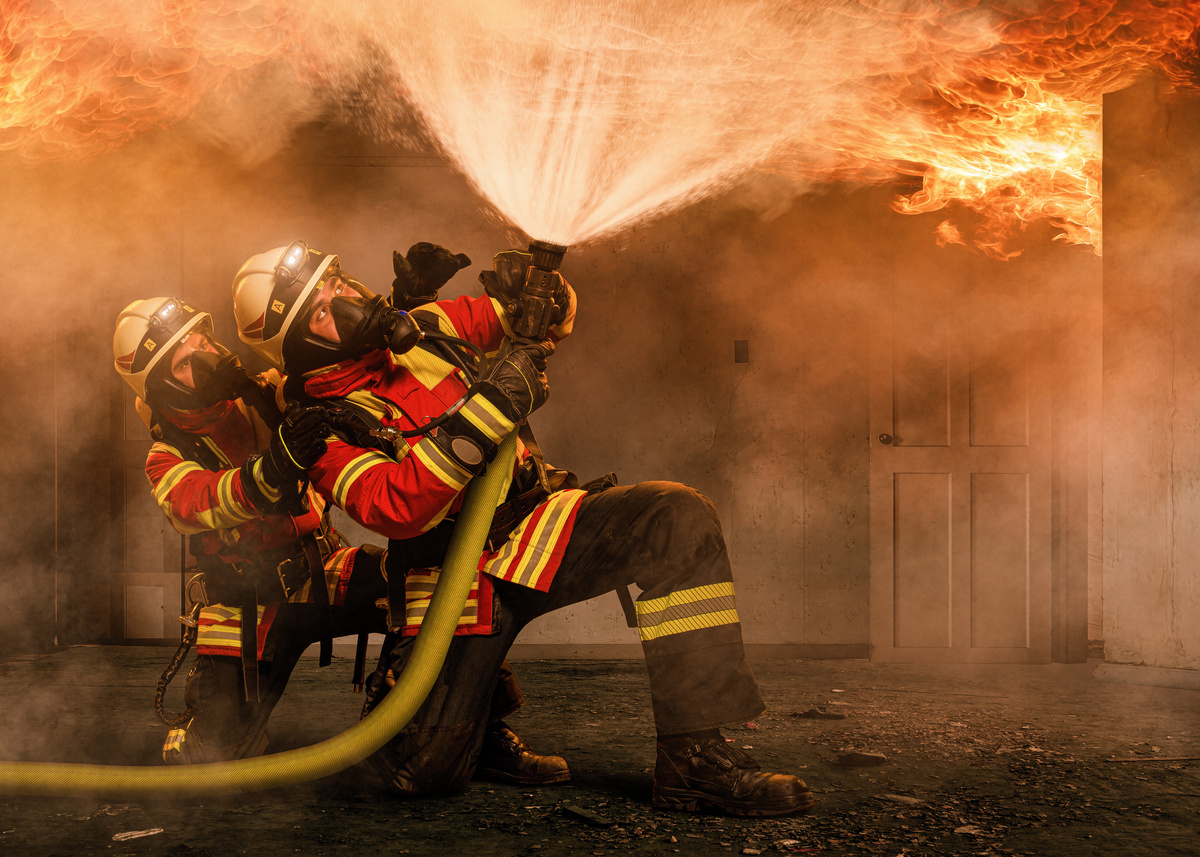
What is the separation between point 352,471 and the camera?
7.60ft

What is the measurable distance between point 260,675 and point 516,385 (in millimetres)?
1321

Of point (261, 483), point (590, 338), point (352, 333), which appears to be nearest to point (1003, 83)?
point (590, 338)

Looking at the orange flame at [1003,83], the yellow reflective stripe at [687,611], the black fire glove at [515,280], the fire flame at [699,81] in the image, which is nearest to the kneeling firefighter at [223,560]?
the black fire glove at [515,280]

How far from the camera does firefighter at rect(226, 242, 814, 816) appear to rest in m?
2.27

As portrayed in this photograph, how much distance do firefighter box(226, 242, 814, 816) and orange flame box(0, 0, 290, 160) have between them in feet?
6.49

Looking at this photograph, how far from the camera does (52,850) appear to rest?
2.13m

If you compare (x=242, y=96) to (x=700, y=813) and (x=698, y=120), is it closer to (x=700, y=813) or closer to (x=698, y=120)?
(x=698, y=120)

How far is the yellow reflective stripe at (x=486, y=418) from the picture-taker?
2.23m

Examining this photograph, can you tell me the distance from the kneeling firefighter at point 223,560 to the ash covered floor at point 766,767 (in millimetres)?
307

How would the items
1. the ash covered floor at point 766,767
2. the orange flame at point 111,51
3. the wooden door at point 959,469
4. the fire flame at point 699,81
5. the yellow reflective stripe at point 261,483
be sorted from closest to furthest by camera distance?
the ash covered floor at point 766,767 → the yellow reflective stripe at point 261,483 → the fire flame at point 699,81 → the orange flame at point 111,51 → the wooden door at point 959,469

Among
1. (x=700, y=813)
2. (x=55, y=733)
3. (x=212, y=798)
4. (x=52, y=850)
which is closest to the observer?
(x=52, y=850)

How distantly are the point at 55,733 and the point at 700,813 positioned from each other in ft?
8.00

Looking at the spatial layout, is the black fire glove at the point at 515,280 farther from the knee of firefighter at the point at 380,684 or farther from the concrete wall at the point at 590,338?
the concrete wall at the point at 590,338

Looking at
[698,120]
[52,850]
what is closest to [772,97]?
[698,120]
